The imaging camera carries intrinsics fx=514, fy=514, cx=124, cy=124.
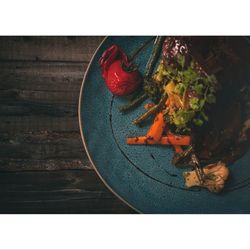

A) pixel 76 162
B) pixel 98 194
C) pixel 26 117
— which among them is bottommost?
pixel 98 194

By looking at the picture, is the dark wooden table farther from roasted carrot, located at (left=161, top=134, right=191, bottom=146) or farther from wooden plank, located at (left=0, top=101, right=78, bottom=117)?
roasted carrot, located at (left=161, top=134, right=191, bottom=146)

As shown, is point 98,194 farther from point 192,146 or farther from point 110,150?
point 192,146

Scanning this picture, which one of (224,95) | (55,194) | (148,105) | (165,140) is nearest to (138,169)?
(165,140)

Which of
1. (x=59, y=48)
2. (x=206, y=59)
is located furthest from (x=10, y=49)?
(x=206, y=59)

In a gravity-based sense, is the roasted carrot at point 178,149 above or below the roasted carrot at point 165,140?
below

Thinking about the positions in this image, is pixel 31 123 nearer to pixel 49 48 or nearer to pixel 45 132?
pixel 45 132

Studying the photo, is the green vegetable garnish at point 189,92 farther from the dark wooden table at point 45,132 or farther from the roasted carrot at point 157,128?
the dark wooden table at point 45,132

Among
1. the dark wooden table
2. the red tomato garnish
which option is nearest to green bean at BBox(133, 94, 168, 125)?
the red tomato garnish

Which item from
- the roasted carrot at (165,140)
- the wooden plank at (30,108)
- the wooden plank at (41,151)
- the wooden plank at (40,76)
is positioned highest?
the wooden plank at (40,76)

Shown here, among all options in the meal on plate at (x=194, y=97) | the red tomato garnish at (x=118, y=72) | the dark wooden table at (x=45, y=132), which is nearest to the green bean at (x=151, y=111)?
the meal on plate at (x=194, y=97)
